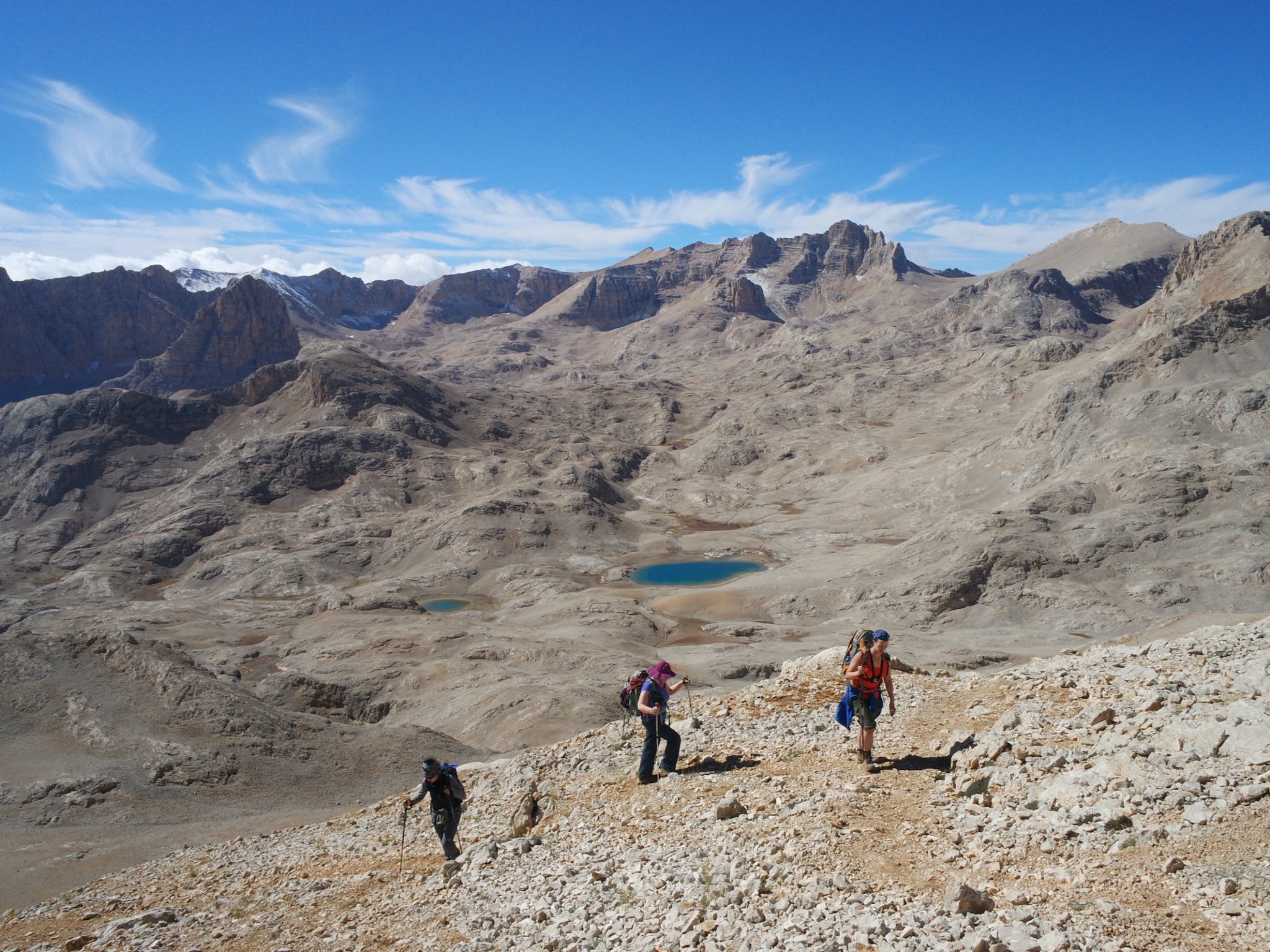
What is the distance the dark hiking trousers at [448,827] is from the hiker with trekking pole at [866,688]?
7.16m

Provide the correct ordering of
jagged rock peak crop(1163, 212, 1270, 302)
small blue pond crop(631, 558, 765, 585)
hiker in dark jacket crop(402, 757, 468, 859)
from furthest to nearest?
jagged rock peak crop(1163, 212, 1270, 302)
small blue pond crop(631, 558, 765, 585)
hiker in dark jacket crop(402, 757, 468, 859)

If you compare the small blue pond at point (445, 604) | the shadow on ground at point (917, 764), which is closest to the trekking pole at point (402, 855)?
the shadow on ground at point (917, 764)

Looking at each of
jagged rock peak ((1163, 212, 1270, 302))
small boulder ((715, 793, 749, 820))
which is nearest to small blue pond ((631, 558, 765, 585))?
small boulder ((715, 793, 749, 820))

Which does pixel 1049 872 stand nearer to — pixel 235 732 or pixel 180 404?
pixel 235 732

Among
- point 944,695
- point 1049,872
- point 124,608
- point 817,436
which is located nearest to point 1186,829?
point 1049,872

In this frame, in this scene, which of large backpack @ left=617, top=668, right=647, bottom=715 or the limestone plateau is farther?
the limestone plateau

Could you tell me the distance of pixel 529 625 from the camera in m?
72.5

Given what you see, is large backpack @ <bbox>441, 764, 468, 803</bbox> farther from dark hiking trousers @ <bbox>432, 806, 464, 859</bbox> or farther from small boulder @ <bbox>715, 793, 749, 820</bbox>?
small boulder @ <bbox>715, 793, 749, 820</bbox>

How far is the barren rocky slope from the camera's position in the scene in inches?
322

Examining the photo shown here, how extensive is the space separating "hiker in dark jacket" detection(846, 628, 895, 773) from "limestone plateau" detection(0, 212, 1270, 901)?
20.3 meters

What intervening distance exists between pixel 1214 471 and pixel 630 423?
107m

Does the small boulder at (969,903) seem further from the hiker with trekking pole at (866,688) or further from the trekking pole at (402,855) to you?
the trekking pole at (402,855)

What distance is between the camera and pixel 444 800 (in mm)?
14797

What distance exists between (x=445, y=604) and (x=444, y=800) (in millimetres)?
74450
